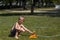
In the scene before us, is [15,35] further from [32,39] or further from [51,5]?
[51,5]

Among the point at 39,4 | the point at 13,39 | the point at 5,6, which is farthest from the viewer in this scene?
the point at 39,4

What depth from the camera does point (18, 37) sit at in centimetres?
1039

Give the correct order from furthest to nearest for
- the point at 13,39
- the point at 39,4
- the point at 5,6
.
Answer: the point at 39,4, the point at 5,6, the point at 13,39

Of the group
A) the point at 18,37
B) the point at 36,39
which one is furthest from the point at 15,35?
the point at 36,39

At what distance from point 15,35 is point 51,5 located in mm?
61663

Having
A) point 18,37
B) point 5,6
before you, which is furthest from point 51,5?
point 18,37

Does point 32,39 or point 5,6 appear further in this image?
point 5,6

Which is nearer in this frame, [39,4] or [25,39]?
[25,39]

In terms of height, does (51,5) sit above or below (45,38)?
below

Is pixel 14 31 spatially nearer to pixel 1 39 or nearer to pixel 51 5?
pixel 1 39

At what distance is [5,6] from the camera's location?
59.8 meters

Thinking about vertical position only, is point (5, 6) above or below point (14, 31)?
below

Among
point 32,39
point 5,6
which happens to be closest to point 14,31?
point 32,39

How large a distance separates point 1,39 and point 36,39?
1.41m
